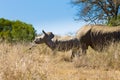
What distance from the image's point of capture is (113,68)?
8.97 m

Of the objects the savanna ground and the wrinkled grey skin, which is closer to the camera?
the savanna ground

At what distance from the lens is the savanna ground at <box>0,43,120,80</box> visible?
5398 millimetres

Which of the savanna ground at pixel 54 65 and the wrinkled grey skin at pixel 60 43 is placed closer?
the savanna ground at pixel 54 65

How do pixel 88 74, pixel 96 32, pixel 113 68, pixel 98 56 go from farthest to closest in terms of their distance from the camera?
pixel 96 32 → pixel 98 56 → pixel 113 68 → pixel 88 74

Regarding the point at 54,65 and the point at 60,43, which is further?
the point at 60,43

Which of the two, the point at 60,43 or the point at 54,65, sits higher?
the point at 60,43

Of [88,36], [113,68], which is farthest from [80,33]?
[113,68]

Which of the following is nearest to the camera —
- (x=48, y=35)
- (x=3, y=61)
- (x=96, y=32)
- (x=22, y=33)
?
(x=3, y=61)

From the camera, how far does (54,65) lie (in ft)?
25.3

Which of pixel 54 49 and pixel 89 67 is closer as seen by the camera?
pixel 89 67

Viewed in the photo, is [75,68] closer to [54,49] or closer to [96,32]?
[96,32]

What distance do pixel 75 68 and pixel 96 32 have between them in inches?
79.2

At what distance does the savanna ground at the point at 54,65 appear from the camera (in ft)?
17.7

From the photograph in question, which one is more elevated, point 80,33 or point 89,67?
point 80,33
